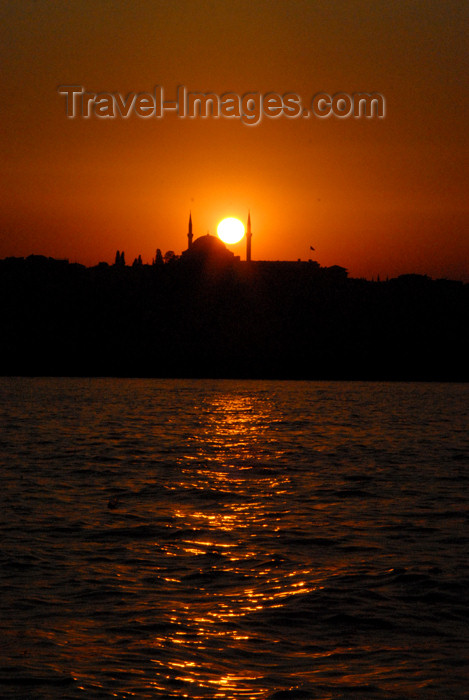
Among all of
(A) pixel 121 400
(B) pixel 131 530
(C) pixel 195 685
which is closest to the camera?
(C) pixel 195 685

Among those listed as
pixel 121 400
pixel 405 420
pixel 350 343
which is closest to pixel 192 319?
pixel 350 343

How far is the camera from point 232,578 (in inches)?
495

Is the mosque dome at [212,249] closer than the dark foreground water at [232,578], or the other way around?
the dark foreground water at [232,578]

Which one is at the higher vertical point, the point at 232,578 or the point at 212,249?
the point at 212,249

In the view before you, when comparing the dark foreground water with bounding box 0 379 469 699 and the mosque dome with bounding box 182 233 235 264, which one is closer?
the dark foreground water with bounding box 0 379 469 699

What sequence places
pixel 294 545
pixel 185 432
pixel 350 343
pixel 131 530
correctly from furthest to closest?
pixel 350 343, pixel 185 432, pixel 131 530, pixel 294 545

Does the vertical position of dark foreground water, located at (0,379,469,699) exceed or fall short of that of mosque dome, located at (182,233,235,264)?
it falls short

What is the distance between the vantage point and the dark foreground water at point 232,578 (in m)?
8.97

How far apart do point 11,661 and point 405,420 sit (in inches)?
1704

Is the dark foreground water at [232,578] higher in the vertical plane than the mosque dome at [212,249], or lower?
lower

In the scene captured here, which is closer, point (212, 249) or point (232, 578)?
point (232, 578)

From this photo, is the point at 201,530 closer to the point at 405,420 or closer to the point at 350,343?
the point at 405,420

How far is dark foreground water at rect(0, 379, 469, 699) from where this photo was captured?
29.4 ft

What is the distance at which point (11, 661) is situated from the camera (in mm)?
9109
